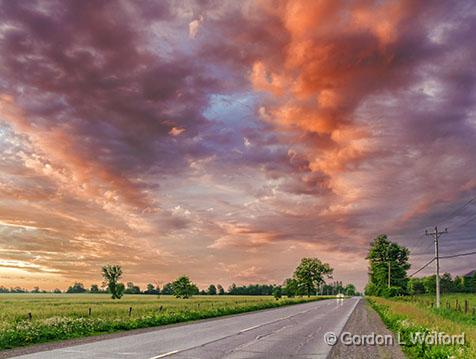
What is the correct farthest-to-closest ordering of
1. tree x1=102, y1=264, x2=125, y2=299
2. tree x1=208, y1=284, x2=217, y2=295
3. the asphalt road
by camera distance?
tree x1=208, y1=284, x2=217, y2=295
tree x1=102, y1=264, x2=125, y2=299
the asphalt road

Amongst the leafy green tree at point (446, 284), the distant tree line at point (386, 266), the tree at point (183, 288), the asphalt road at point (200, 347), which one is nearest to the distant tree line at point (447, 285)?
the leafy green tree at point (446, 284)

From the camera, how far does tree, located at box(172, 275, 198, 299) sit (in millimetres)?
130250

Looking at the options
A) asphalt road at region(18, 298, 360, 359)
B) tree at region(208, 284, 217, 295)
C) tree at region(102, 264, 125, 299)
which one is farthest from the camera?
tree at region(208, 284, 217, 295)

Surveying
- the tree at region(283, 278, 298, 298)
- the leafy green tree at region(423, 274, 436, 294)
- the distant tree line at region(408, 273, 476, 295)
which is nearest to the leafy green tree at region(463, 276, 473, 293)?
the distant tree line at region(408, 273, 476, 295)

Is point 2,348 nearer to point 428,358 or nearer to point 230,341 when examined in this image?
point 230,341

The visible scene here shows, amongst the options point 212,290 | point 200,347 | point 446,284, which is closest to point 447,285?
point 446,284

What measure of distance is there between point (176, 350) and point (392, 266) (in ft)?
412

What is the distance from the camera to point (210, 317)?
1352 inches

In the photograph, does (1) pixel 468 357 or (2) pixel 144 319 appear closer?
(1) pixel 468 357

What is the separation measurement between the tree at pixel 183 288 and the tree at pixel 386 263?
51.9 meters

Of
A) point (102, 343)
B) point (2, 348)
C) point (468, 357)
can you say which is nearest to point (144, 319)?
point (102, 343)

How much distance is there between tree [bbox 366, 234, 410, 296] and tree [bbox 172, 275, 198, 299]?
5188 cm

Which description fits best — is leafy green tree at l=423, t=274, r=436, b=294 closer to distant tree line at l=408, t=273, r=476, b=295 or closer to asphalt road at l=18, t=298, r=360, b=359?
distant tree line at l=408, t=273, r=476, b=295

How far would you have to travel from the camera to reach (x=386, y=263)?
427 ft
